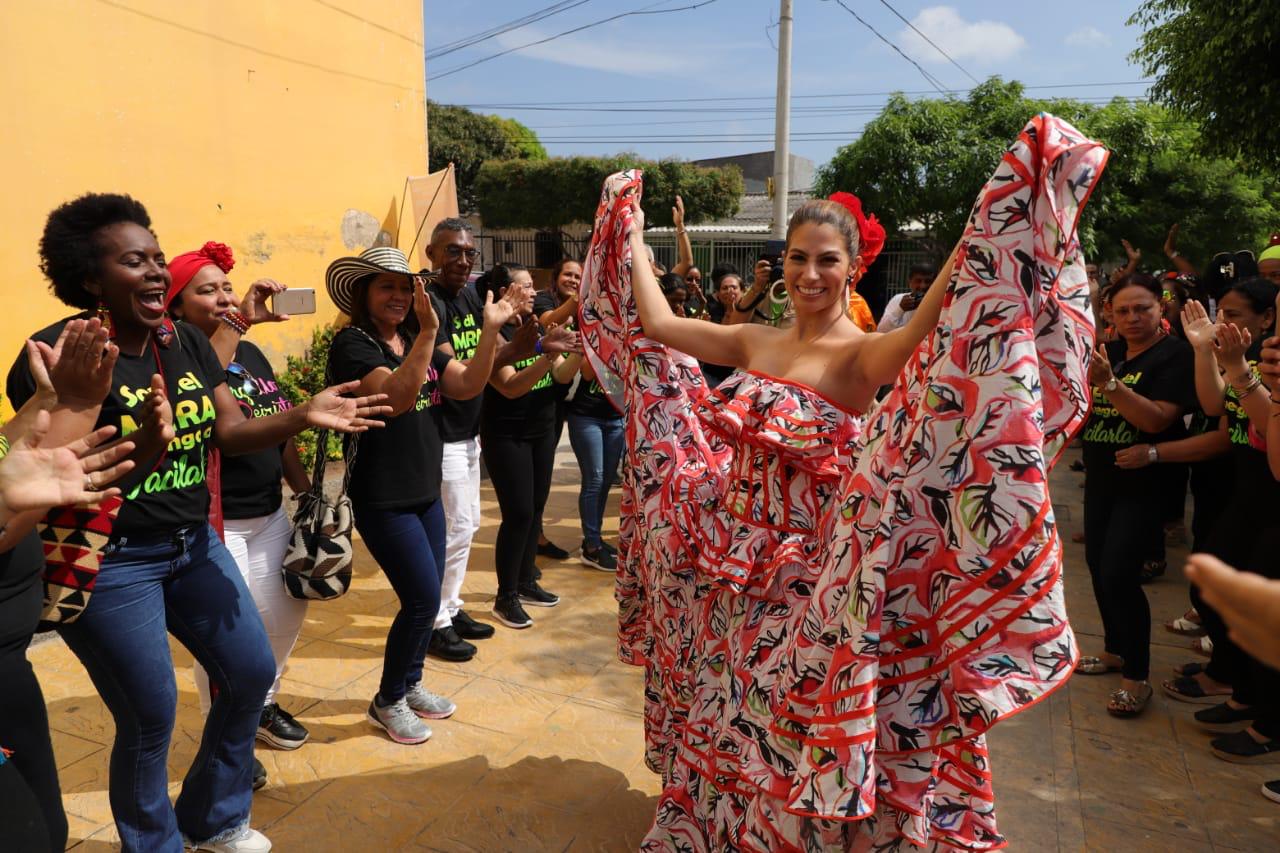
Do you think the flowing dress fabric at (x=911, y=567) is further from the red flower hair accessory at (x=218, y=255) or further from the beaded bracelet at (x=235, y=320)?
the red flower hair accessory at (x=218, y=255)

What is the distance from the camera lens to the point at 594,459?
6.12 meters

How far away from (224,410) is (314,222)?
20.7ft

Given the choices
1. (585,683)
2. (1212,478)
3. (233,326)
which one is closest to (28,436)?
(233,326)

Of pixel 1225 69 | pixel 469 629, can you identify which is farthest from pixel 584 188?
pixel 469 629

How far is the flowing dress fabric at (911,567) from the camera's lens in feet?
6.66

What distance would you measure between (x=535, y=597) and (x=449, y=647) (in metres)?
0.94

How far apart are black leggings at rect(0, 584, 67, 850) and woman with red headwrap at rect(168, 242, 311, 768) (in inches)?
49.4

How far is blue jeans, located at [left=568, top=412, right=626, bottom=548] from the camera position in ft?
20.1

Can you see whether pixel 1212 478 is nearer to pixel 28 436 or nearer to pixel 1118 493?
pixel 1118 493

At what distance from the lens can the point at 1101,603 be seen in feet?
14.7

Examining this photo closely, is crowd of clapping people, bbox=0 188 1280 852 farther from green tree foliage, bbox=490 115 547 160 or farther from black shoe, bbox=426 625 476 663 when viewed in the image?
green tree foliage, bbox=490 115 547 160

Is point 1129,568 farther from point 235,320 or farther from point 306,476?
point 235,320

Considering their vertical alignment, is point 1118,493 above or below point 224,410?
below

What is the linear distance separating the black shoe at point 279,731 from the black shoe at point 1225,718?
4.12 m
